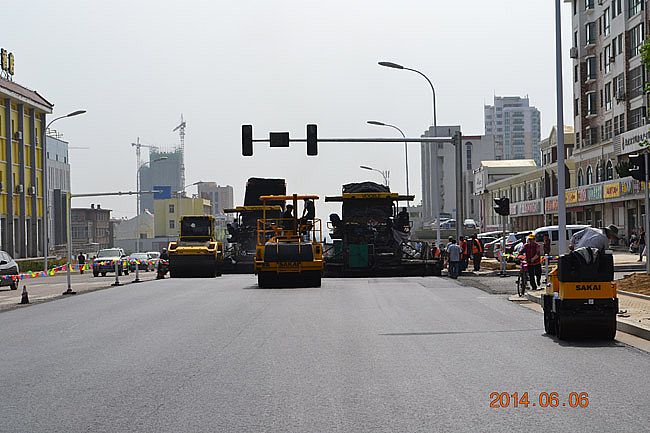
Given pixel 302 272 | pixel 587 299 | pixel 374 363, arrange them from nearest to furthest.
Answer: pixel 374 363
pixel 587 299
pixel 302 272

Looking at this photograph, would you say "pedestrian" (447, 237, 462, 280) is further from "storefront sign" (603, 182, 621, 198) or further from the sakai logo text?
"storefront sign" (603, 182, 621, 198)

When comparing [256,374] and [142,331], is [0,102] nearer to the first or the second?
[142,331]

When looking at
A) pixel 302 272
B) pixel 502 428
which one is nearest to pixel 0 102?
pixel 302 272

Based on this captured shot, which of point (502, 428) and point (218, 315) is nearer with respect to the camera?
point (502, 428)

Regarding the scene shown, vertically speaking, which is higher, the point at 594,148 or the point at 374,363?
the point at 594,148

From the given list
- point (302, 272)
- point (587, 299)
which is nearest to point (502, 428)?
point (587, 299)

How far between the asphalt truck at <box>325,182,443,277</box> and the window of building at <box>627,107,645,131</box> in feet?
87.7

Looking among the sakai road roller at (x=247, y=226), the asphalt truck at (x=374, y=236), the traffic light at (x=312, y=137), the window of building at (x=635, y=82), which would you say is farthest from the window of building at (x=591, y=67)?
the traffic light at (x=312, y=137)

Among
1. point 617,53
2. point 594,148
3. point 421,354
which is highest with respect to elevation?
point 617,53

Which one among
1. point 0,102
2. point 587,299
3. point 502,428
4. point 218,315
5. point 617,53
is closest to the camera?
point 502,428

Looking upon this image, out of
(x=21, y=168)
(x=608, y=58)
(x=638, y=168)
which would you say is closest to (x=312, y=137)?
(x=638, y=168)

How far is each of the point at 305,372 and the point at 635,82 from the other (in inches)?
2120

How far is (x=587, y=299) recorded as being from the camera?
1434cm

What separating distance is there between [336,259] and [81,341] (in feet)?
77.8
